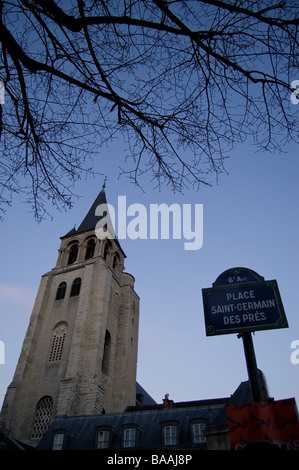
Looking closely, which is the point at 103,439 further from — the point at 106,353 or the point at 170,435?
the point at 106,353

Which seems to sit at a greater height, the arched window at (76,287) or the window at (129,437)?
the arched window at (76,287)

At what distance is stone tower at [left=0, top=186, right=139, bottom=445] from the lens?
77.7 ft

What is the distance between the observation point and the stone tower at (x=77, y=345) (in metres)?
23.7

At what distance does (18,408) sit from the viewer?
80.6ft

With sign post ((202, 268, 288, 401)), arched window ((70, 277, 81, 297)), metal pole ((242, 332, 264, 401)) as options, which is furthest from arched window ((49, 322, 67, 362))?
metal pole ((242, 332, 264, 401))

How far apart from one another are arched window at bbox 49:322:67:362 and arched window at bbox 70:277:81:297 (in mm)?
3092

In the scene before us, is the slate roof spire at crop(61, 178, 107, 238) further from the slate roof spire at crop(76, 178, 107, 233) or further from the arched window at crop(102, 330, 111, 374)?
the arched window at crop(102, 330, 111, 374)

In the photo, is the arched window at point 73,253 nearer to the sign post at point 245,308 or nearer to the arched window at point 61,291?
the arched window at point 61,291

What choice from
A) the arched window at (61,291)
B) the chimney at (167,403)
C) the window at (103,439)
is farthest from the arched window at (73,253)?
the window at (103,439)

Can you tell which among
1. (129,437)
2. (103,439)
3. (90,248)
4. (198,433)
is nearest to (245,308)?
(198,433)

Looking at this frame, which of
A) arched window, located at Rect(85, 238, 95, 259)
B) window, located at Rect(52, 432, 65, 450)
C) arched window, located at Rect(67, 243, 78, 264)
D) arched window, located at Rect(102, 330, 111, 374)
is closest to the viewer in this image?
window, located at Rect(52, 432, 65, 450)

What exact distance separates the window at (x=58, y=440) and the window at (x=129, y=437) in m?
3.57

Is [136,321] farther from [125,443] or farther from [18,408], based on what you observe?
[125,443]

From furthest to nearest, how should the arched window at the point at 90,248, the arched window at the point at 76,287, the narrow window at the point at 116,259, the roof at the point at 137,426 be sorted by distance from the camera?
the narrow window at the point at 116,259
the arched window at the point at 90,248
the arched window at the point at 76,287
the roof at the point at 137,426
